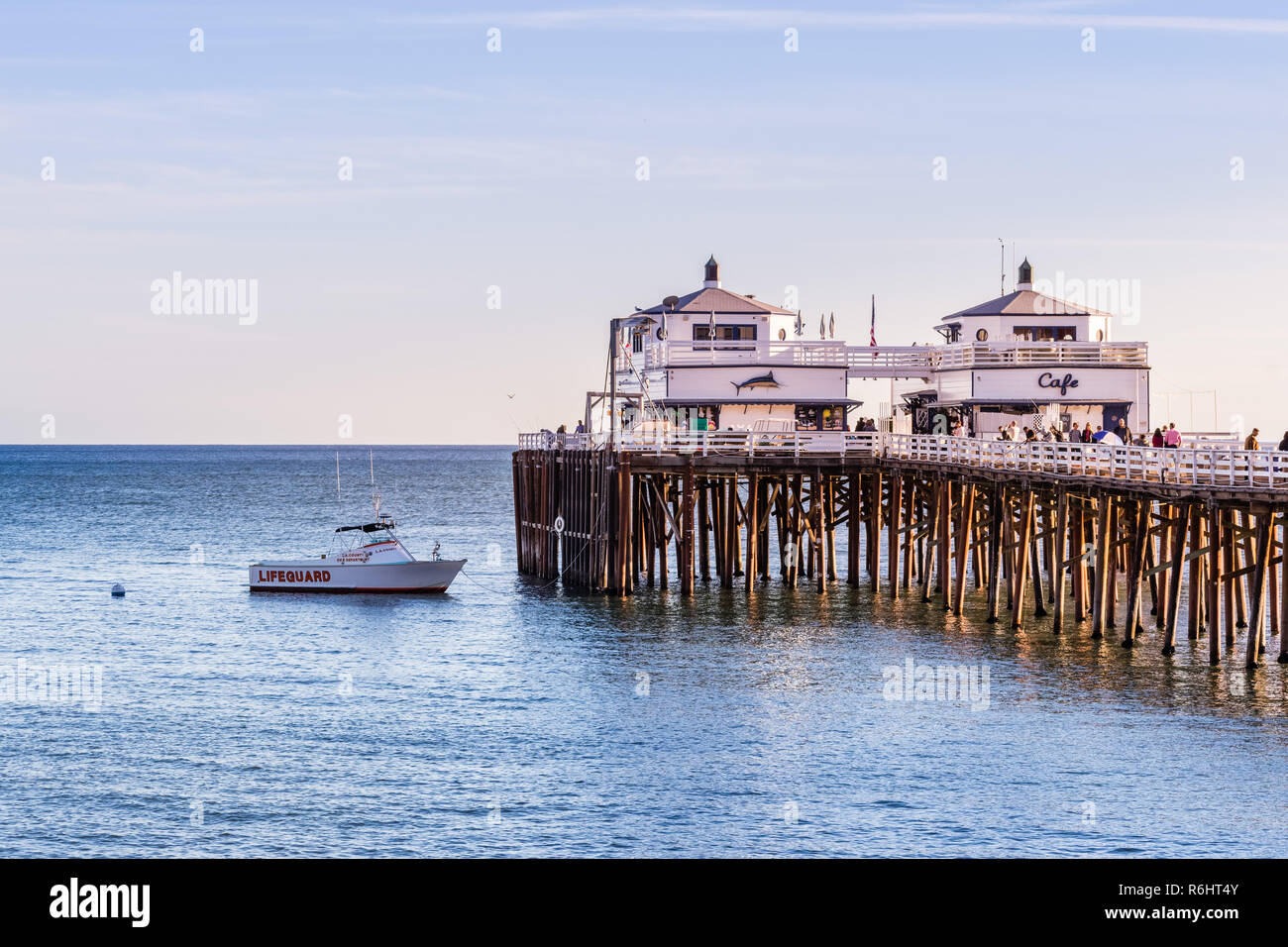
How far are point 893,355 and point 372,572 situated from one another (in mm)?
19693

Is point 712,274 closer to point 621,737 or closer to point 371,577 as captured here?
point 371,577

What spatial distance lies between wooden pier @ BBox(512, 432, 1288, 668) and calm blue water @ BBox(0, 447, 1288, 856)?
1.85m

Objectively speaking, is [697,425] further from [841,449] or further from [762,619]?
[762,619]

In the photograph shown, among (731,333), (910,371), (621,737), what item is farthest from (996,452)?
(731,333)

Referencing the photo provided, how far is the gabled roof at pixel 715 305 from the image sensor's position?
58.4 metres

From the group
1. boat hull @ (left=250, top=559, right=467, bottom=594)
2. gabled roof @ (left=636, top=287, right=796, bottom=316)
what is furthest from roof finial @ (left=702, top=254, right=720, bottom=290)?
boat hull @ (left=250, top=559, right=467, bottom=594)

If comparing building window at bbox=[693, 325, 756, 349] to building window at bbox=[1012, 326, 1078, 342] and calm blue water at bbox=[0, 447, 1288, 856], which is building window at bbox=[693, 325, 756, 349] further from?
calm blue water at bbox=[0, 447, 1288, 856]

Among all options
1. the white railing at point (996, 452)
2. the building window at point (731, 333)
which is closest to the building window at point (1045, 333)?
the building window at point (731, 333)

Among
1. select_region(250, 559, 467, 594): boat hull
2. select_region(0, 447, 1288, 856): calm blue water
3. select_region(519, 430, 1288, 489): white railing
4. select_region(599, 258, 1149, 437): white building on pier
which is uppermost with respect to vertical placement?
select_region(599, 258, 1149, 437): white building on pier

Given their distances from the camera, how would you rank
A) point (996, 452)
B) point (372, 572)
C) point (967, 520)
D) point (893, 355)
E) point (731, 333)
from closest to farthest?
point (996, 452), point (967, 520), point (372, 572), point (893, 355), point (731, 333)

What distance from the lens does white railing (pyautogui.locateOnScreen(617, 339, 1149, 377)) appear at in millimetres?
52812

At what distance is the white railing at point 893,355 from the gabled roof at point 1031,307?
108 inches

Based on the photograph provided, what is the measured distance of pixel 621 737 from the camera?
2834cm
